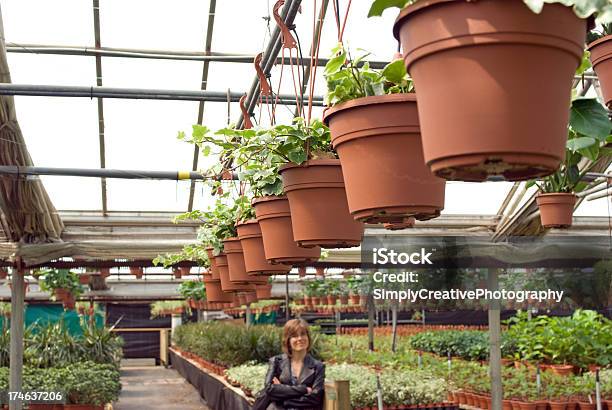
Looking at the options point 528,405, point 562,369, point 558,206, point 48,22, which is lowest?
point 528,405

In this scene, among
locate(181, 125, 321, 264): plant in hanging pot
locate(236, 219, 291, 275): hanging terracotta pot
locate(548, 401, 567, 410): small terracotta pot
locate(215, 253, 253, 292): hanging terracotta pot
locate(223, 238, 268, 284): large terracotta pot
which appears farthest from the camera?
locate(548, 401, 567, 410): small terracotta pot

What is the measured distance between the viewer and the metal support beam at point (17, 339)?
710cm

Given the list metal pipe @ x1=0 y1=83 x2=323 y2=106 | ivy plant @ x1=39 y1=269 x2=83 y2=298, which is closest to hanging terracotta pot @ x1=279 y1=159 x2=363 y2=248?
metal pipe @ x1=0 y1=83 x2=323 y2=106

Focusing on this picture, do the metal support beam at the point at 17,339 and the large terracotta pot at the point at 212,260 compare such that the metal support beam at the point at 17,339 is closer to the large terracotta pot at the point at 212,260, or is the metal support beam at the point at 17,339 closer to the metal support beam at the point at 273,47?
the large terracotta pot at the point at 212,260

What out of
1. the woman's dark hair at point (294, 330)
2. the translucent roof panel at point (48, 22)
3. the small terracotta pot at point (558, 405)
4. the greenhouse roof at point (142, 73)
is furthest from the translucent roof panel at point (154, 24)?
the small terracotta pot at point (558, 405)

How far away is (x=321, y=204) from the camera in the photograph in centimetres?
Result: 208

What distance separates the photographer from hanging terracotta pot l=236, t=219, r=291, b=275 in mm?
→ 3004

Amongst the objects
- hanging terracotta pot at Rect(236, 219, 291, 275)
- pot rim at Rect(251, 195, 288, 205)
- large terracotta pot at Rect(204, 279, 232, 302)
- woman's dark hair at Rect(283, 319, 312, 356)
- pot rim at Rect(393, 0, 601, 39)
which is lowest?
woman's dark hair at Rect(283, 319, 312, 356)

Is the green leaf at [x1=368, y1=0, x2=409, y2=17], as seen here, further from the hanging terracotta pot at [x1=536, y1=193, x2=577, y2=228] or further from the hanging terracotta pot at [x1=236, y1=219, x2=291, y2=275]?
the hanging terracotta pot at [x1=536, y1=193, x2=577, y2=228]

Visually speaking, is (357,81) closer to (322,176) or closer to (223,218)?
(322,176)

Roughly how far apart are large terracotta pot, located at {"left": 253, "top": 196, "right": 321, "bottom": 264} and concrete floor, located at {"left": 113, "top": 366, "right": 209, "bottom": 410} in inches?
311

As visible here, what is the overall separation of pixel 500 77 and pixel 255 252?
207cm

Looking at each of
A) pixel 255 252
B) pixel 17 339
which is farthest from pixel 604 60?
pixel 17 339

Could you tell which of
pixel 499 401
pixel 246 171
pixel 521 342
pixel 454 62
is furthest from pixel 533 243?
pixel 454 62
